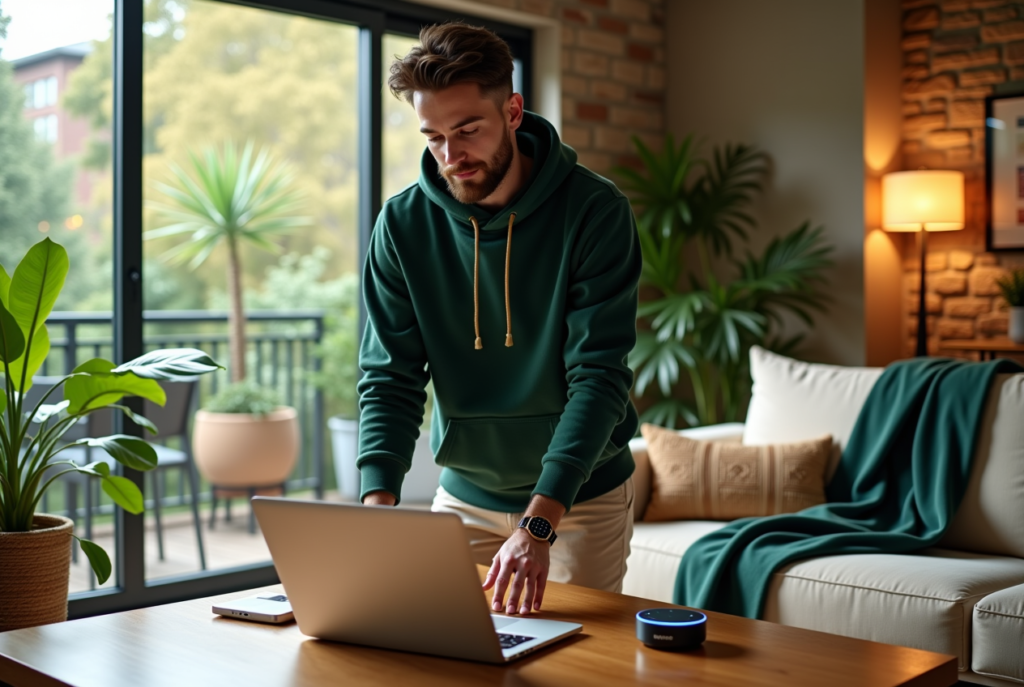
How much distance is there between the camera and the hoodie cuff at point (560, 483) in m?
1.63

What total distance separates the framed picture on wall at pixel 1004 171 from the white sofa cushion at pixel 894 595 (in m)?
1.81

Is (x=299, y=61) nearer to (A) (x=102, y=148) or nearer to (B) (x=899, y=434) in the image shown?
(A) (x=102, y=148)

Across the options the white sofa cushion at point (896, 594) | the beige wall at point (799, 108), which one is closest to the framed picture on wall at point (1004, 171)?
the beige wall at point (799, 108)

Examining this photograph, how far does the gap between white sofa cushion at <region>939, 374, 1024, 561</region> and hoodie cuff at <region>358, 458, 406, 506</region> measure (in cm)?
184

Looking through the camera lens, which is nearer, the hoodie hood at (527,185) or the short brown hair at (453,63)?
the short brown hair at (453,63)

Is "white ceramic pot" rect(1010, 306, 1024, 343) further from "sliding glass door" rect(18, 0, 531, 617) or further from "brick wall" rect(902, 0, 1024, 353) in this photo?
"sliding glass door" rect(18, 0, 531, 617)

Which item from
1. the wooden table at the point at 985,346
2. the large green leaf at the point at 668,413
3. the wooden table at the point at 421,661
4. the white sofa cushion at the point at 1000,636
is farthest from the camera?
the large green leaf at the point at 668,413

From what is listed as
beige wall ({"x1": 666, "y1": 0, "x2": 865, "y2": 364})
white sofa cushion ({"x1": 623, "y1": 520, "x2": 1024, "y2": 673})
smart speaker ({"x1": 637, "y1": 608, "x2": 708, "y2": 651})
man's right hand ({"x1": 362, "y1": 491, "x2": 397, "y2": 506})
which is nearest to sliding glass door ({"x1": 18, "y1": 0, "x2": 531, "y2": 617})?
beige wall ({"x1": 666, "y1": 0, "x2": 865, "y2": 364})

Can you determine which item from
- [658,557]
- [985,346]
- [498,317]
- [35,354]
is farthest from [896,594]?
[35,354]

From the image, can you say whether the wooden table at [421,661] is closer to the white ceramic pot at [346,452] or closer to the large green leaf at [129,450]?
the large green leaf at [129,450]

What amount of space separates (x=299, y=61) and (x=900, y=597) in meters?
6.76

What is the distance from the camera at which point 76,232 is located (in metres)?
6.11

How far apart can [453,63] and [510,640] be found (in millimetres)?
881

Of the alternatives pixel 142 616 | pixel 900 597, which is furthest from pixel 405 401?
pixel 900 597
